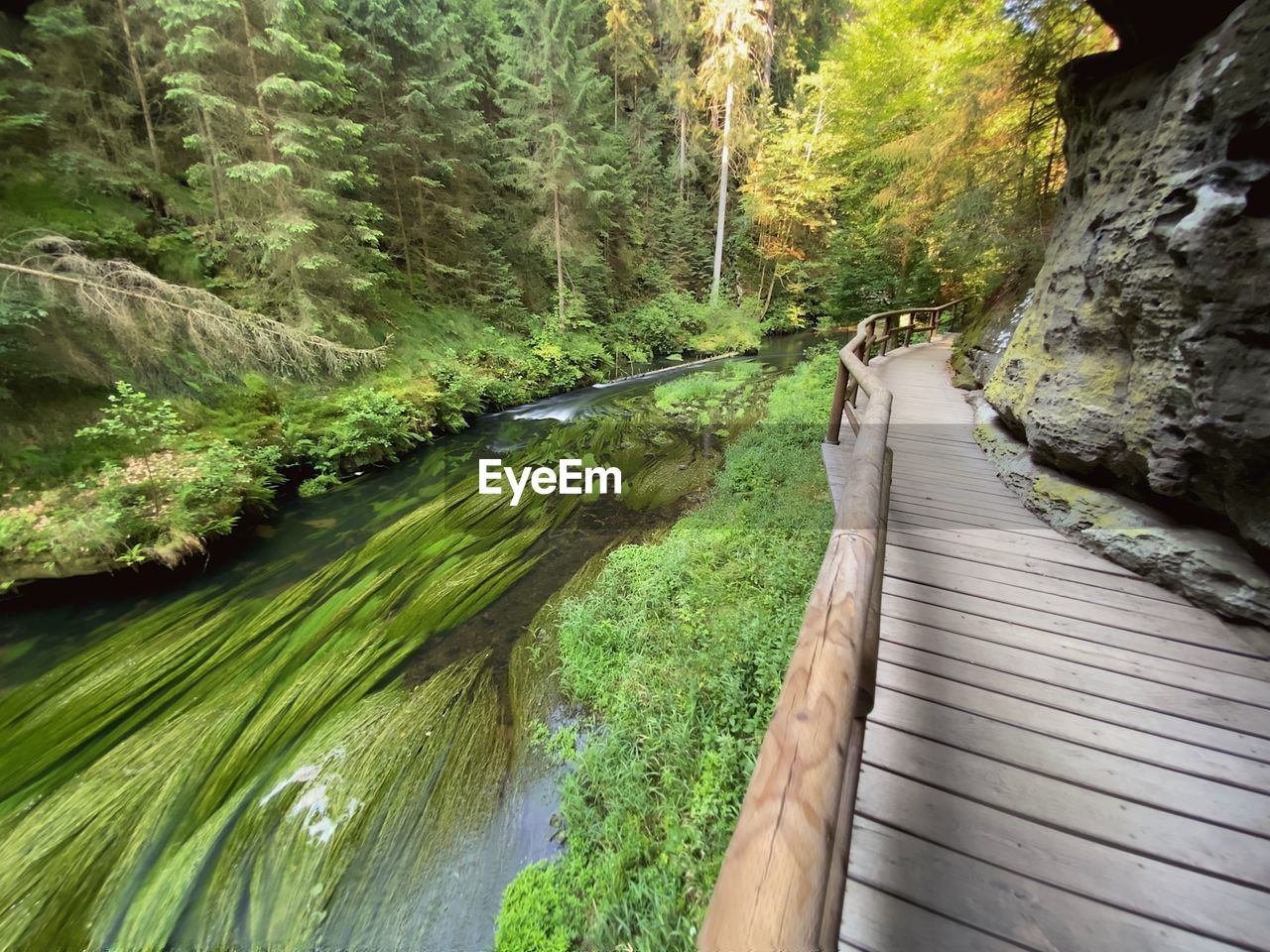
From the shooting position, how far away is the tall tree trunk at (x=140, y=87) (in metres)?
7.85

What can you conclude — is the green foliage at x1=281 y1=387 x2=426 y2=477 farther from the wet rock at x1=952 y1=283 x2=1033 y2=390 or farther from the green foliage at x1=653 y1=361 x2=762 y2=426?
A: the wet rock at x1=952 y1=283 x2=1033 y2=390

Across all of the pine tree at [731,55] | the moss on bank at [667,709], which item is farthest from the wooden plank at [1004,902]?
the pine tree at [731,55]

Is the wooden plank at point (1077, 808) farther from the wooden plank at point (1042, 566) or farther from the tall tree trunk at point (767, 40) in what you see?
the tall tree trunk at point (767, 40)

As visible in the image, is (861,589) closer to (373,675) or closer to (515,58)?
(373,675)

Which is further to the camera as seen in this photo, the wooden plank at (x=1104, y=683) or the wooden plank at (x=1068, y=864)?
the wooden plank at (x=1104, y=683)

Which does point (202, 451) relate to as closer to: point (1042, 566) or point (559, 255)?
point (1042, 566)

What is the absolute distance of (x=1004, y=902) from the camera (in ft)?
4.66

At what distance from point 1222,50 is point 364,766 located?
6585 millimetres

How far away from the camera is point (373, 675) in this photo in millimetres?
4180

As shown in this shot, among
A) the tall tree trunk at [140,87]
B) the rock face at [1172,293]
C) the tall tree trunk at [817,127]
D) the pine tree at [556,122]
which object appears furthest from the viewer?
the tall tree trunk at [817,127]

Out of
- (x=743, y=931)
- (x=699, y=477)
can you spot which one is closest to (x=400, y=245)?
(x=699, y=477)

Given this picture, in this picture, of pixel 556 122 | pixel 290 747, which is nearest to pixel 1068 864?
pixel 290 747

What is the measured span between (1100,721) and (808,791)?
2.04 m

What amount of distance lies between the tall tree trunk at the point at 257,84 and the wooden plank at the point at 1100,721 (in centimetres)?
1099
